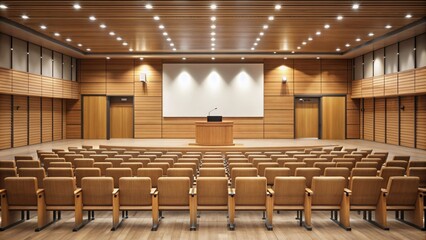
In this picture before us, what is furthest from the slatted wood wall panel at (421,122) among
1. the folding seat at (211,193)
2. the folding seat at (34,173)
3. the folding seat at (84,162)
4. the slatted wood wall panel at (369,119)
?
the folding seat at (34,173)

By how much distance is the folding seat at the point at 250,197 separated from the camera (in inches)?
224

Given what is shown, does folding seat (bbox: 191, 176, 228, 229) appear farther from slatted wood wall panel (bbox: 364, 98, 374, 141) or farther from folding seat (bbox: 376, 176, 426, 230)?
slatted wood wall panel (bbox: 364, 98, 374, 141)

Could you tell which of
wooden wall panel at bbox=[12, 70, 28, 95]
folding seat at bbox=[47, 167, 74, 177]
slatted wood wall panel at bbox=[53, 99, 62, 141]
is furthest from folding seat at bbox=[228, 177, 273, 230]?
slatted wood wall panel at bbox=[53, 99, 62, 141]

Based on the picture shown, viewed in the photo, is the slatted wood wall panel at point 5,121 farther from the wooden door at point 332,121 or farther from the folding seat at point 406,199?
the wooden door at point 332,121

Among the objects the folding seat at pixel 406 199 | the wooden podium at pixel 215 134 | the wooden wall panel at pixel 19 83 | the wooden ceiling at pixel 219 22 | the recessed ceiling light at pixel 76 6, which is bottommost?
the folding seat at pixel 406 199

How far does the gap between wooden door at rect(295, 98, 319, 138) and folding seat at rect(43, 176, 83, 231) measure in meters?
18.8

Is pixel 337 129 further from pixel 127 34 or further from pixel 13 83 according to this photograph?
pixel 13 83

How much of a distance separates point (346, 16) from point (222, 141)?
21.6 feet

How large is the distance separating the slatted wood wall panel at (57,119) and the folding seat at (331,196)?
18.7m

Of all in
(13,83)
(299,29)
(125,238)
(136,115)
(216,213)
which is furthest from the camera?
(136,115)

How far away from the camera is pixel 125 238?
5223 mm

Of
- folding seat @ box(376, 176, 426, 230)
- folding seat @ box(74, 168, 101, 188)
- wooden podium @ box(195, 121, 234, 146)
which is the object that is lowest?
folding seat @ box(376, 176, 426, 230)

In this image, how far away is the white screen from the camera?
2222cm

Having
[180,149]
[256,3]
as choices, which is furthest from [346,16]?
[180,149]
